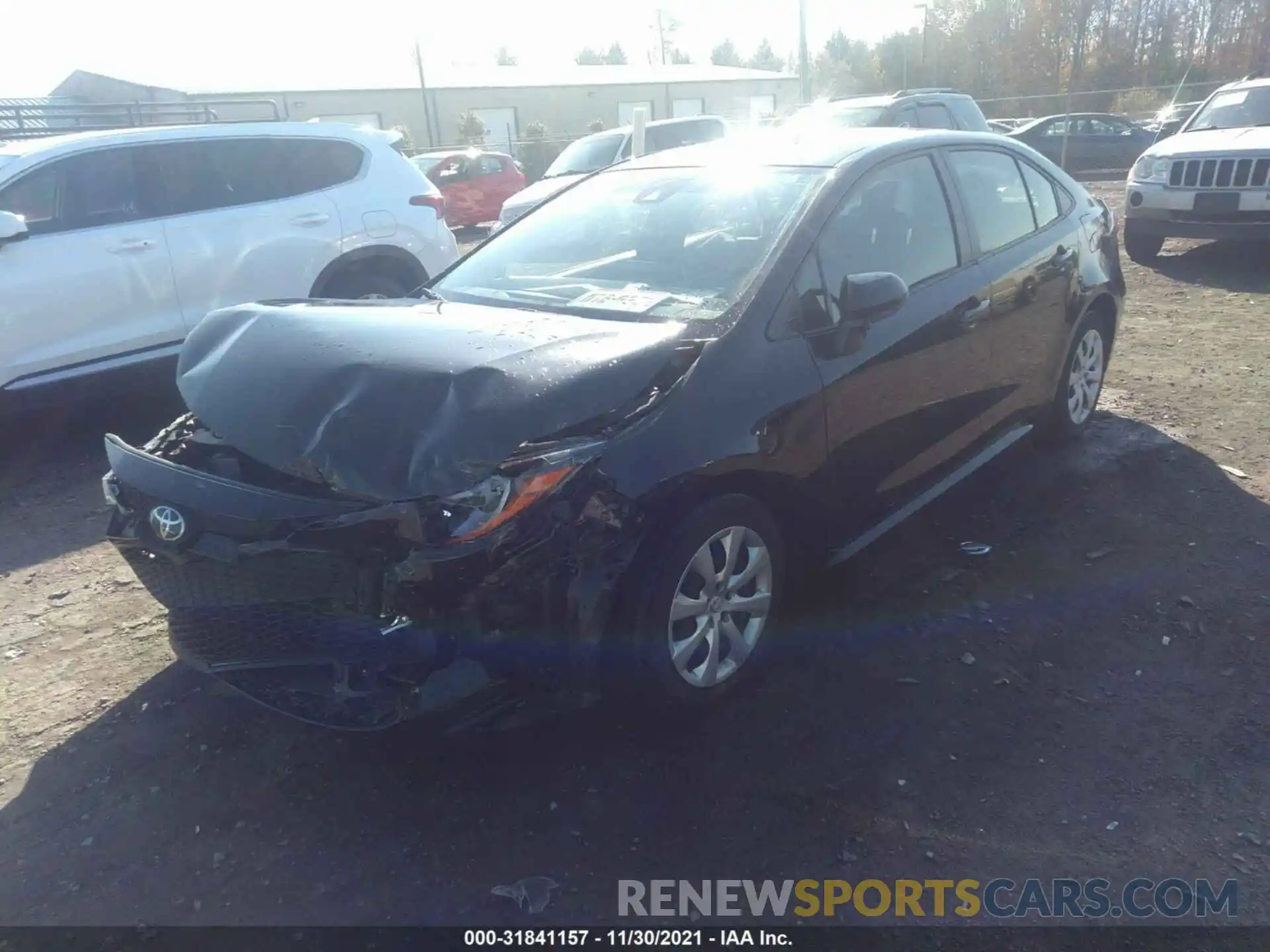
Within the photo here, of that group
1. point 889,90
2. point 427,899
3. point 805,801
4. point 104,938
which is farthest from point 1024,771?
point 889,90

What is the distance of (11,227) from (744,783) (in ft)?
16.9

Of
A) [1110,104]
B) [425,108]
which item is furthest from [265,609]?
[1110,104]

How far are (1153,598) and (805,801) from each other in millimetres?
1926

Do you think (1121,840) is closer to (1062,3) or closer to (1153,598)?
(1153,598)

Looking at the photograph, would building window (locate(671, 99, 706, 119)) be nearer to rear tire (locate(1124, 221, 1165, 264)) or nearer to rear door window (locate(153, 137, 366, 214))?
rear tire (locate(1124, 221, 1165, 264))

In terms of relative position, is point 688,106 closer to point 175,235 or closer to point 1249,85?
point 1249,85

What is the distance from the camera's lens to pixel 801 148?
4.11m

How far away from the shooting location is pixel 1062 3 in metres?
44.9

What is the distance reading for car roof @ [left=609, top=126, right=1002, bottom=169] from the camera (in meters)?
3.96

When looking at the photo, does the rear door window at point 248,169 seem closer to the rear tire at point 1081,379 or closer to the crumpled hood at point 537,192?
the rear tire at point 1081,379

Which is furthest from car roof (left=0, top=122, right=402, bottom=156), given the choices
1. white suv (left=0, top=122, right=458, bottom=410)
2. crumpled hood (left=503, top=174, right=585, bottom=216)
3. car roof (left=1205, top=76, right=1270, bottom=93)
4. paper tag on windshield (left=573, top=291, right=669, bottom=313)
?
car roof (left=1205, top=76, right=1270, bottom=93)

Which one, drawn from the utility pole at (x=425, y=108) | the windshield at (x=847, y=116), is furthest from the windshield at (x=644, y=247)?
the utility pole at (x=425, y=108)

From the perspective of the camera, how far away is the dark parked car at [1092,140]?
74.8 ft

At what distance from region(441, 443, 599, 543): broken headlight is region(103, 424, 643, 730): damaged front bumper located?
28mm
